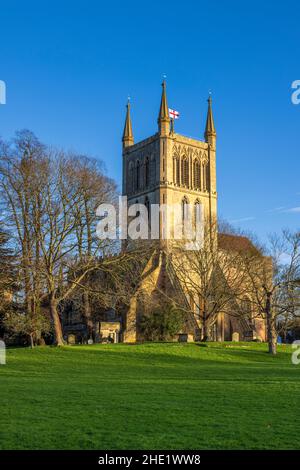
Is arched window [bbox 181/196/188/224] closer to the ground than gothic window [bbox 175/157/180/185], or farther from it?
closer to the ground

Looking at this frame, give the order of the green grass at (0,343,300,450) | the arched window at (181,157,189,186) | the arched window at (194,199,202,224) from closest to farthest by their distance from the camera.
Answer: the green grass at (0,343,300,450) < the arched window at (194,199,202,224) < the arched window at (181,157,189,186)

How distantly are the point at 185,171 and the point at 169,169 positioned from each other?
325cm

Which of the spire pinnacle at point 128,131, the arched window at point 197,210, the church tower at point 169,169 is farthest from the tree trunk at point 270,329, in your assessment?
the spire pinnacle at point 128,131

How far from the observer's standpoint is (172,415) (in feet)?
38.3

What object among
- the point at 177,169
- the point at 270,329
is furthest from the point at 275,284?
the point at 177,169

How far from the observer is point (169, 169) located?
73.4 metres

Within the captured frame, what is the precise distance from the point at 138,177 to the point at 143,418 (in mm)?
67113

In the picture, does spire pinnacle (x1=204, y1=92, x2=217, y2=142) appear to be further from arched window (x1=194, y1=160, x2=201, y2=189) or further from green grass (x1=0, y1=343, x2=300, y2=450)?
green grass (x1=0, y1=343, x2=300, y2=450)

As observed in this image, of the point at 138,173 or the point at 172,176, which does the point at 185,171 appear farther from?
the point at 138,173

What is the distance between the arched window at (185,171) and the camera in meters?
75.2

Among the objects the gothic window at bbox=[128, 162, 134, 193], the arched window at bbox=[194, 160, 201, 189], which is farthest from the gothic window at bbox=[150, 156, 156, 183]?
the arched window at bbox=[194, 160, 201, 189]

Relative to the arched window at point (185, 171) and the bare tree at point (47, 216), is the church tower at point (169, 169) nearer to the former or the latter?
the arched window at point (185, 171)

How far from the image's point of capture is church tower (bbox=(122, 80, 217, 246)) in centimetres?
7306

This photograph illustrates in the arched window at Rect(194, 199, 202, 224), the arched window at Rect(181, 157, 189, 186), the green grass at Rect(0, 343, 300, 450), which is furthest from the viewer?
the arched window at Rect(181, 157, 189, 186)
